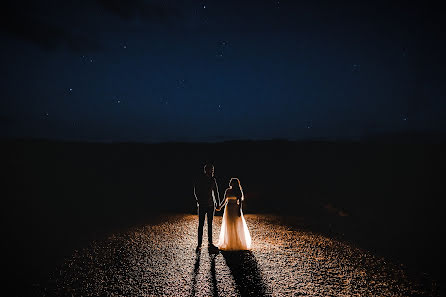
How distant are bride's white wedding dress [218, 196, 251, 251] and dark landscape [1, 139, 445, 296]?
339 centimetres

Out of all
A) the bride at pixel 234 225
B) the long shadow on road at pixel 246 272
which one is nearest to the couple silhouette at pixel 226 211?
the bride at pixel 234 225

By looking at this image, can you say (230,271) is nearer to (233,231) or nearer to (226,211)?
(233,231)

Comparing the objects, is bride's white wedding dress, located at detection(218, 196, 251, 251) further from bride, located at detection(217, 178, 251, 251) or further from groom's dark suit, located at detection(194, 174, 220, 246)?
groom's dark suit, located at detection(194, 174, 220, 246)

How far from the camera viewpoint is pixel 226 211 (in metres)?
6.93

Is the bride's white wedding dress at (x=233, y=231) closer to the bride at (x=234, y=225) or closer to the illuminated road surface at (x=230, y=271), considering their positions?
the bride at (x=234, y=225)

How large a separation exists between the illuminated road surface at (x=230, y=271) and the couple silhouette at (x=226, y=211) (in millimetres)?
349

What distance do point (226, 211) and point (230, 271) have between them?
1.80 m


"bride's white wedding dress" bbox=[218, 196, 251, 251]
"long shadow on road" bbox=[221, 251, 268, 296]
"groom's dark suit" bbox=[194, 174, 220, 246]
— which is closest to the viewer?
"long shadow on road" bbox=[221, 251, 268, 296]

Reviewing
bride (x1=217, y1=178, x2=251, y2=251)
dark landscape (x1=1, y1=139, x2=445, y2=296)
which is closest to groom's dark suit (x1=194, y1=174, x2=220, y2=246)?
bride (x1=217, y1=178, x2=251, y2=251)

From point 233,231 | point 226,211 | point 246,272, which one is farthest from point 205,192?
point 246,272

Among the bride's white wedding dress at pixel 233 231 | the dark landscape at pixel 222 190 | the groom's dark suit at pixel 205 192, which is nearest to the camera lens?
the groom's dark suit at pixel 205 192

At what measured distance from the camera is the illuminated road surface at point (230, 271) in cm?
458

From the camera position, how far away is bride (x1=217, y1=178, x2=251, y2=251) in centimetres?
677

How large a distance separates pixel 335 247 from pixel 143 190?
19520mm
